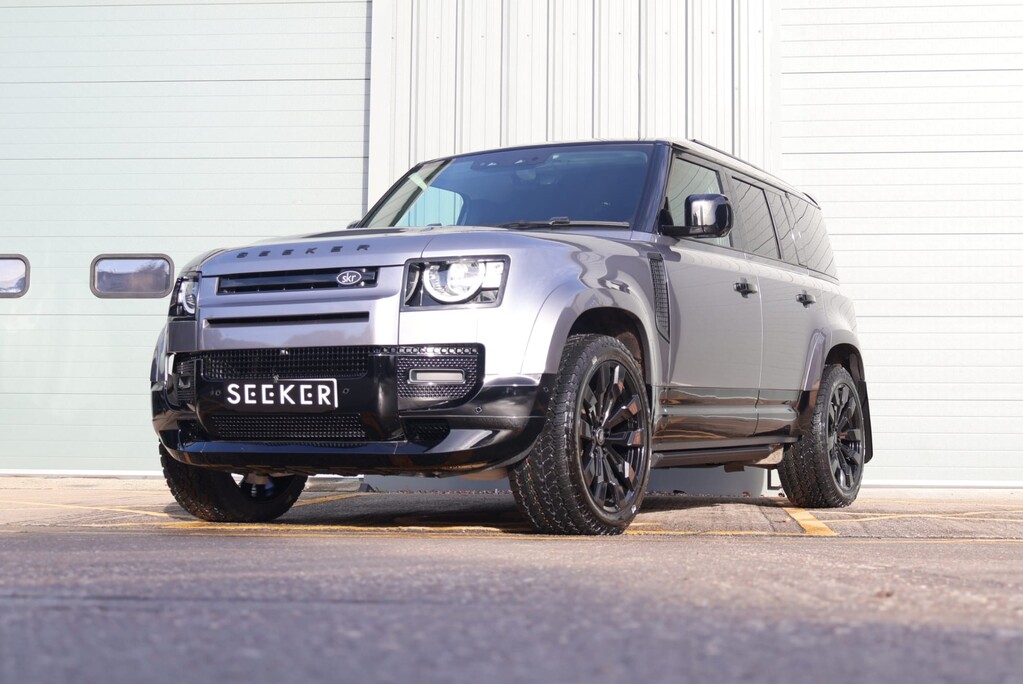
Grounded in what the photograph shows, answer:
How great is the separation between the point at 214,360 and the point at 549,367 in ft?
4.36

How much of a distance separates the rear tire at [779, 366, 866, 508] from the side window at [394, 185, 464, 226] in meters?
2.37

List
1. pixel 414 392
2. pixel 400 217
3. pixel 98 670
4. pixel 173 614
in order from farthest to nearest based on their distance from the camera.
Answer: pixel 400 217
pixel 414 392
pixel 173 614
pixel 98 670

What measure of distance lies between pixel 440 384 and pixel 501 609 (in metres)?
2.23

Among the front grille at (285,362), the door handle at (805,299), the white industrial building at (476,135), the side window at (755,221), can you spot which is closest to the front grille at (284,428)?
the front grille at (285,362)

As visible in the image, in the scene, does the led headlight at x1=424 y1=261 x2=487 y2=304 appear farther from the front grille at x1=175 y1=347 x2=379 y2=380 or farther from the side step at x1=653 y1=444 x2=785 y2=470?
the side step at x1=653 y1=444 x2=785 y2=470

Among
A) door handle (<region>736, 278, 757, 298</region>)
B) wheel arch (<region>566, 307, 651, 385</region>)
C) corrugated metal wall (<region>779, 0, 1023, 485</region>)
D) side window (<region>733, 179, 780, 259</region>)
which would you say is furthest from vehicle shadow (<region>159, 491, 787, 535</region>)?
corrugated metal wall (<region>779, 0, 1023, 485</region>)

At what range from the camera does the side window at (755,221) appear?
6637 millimetres

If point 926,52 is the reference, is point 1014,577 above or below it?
below

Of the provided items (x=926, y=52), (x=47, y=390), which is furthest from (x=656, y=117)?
(x=47, y=390)

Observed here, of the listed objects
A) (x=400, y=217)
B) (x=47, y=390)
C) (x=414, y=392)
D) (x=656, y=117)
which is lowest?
(x=47, y=390)

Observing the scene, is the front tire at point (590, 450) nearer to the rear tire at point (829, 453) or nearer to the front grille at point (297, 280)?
the front grille at point (297, 280)

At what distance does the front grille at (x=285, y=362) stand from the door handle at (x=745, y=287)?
220 centimetres

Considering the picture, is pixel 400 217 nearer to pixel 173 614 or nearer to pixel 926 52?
pixel 173 614

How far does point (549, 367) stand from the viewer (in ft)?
15.0
